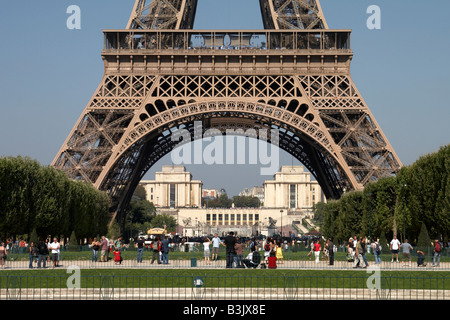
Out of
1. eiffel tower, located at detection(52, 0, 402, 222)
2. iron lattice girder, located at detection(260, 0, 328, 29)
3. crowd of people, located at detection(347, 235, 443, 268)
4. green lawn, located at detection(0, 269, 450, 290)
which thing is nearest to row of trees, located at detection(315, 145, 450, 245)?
eiffel tower, located at detection(52, 0, 402, 222)

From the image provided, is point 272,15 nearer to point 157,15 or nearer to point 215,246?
point 157,15

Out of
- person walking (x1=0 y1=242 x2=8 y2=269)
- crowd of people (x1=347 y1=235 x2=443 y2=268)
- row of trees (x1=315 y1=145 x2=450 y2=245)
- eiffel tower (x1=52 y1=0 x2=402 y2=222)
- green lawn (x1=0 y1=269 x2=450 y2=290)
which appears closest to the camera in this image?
green lawn (x1=0 y1=269 x2=450 y2=290)

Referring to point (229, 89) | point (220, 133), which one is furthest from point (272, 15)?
point (220, 133)

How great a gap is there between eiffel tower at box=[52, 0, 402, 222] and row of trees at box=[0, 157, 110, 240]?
6.94 feet

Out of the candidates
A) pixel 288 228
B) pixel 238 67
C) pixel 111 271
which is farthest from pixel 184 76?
pixel 288 228

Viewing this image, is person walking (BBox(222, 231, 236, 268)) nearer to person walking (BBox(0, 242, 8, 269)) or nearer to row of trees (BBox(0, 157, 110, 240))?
person walking (BBox(0, 242, 8, 269))

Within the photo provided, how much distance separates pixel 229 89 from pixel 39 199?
17731 millimetres

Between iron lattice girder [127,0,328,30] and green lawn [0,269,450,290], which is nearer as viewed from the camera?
green lawn [0,269,450,290]

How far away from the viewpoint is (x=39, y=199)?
54.8 metres

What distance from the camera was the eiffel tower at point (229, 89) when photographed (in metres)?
58.8

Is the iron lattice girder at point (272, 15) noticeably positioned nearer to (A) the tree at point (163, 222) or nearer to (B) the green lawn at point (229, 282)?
(B) the green lawn at point (229, 282)

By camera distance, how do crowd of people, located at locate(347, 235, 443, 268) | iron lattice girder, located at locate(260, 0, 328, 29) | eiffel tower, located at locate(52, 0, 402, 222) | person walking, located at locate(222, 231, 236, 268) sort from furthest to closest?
iron lattice girder, located at locate(260, 0, 328, 29) → eiffel tower, located at locate(52, 0, 402, 222) → crowd of people, located at locate(347, 235, 443, 268) → person walking, located at locate(222, 231, 236, 268)

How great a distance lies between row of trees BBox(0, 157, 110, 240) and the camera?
2048 inches
